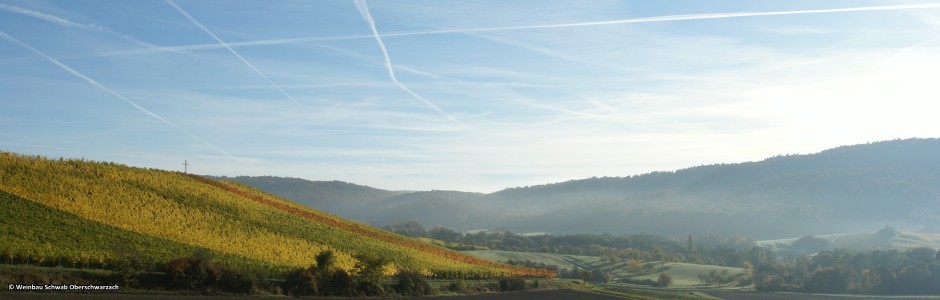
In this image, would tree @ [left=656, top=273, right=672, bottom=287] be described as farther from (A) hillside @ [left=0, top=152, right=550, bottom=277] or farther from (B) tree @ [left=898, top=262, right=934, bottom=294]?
(A) hillside @ [left=0, top=152, right=550, bottom=277]

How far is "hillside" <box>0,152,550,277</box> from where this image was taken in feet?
150

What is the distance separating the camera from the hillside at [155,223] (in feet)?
150

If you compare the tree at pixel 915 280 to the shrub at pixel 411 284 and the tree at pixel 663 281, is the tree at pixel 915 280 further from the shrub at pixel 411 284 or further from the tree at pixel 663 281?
the shrub at pixel 411 284

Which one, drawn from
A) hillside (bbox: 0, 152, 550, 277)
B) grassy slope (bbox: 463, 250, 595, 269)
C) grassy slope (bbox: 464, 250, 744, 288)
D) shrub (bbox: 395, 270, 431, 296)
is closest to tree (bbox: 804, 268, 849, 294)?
grassy slope (bbox: 464, 250, 744, 288)

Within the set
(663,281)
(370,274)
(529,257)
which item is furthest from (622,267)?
(370,274)

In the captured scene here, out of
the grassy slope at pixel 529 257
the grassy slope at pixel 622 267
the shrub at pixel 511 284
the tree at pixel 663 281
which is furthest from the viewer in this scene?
the grassy slope at pixel 622 267

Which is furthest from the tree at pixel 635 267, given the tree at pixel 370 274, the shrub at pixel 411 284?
the tree at pixel 370 274

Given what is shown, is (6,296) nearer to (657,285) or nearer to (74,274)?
(74,274)

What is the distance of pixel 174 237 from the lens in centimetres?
5600

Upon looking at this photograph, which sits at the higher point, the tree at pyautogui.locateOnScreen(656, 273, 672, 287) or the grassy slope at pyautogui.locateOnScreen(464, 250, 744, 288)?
the grassy slope at pyautogui.locateOnScreen(464, 250, 744, 288)

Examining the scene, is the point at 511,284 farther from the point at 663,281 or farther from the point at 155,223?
the point at 663,281

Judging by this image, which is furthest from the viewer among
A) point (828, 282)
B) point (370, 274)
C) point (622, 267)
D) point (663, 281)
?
point (622, 267)

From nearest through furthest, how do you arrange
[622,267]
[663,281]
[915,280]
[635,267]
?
[915,280] → [663,281] → [635,267] → [622,267]

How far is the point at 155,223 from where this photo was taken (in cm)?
5828
